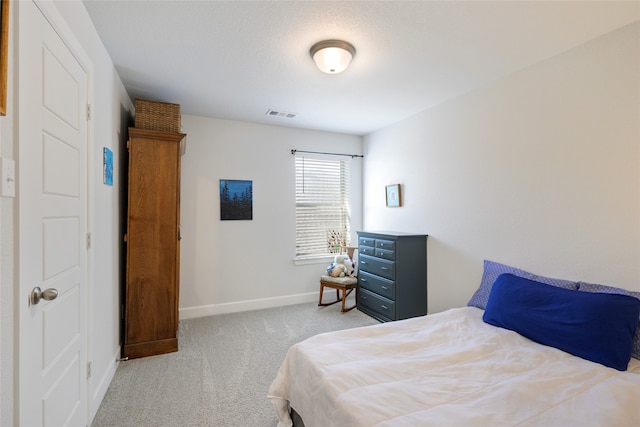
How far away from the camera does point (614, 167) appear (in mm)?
2004

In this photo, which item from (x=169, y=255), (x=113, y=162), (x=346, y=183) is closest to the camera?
(x=113, y=162)

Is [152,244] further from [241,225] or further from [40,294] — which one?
[40,294]

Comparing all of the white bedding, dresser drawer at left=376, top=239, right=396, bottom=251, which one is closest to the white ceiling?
dresser drawer at left=376, top=239, right=396, bottom=251

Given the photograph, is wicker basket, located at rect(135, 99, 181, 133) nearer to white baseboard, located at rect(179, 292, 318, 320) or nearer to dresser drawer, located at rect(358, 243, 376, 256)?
white baseboard, located at rect(179, 292, 318, 320)

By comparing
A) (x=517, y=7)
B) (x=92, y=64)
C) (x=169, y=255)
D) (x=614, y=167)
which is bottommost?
(x=169, y=255)

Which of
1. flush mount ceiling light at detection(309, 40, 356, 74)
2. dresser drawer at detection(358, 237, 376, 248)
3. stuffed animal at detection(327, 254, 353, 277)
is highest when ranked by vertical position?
flush mount ceiling light at detection(309, 40, 356, 74)

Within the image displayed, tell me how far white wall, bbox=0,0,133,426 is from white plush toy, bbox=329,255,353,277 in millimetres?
2446

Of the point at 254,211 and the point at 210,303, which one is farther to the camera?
the point at 254,211

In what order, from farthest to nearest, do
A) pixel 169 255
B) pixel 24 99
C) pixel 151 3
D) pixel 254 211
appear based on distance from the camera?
pixel 254 211
pixel 169 255
pixel 151 3
pixel 24 99

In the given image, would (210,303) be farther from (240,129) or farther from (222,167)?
Result: (240,129)

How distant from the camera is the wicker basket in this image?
2.79m

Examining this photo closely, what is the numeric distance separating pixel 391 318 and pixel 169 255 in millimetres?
2443

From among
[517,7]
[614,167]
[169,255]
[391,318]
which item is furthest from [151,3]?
[391,318]

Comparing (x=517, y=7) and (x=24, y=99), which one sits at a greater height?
(x=517, y=7)
